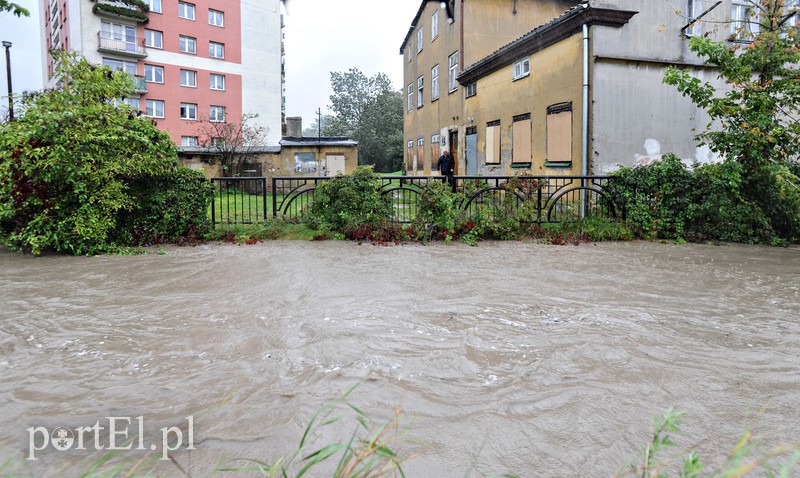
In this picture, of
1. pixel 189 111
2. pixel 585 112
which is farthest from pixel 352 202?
pixel 189 111

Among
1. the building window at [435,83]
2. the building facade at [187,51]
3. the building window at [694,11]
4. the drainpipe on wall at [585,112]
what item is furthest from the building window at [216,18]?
the building window at [694,11]

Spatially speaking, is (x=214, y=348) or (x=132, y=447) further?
(x=214, y=348)

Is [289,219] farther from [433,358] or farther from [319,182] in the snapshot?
[433,358]

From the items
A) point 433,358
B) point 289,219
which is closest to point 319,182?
point 289,219

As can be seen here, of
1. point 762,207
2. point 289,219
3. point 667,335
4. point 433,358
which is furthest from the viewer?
point 289,219

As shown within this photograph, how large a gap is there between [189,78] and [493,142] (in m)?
29.5

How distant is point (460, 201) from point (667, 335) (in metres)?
5.87

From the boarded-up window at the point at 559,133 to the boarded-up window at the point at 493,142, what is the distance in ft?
9.64

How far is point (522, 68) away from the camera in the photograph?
15.0 metres

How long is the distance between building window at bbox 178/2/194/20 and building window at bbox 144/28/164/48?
6.99 ft

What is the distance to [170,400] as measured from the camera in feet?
9.91

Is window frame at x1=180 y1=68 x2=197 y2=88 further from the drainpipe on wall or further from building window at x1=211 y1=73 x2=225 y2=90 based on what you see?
the drainpipe on wall

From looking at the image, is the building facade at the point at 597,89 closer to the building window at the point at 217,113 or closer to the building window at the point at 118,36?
the building window at the point at 217,113

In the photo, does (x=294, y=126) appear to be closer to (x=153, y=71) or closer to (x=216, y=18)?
(x=153, y=71)
